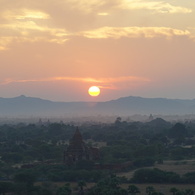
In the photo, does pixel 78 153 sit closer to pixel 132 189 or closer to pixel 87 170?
pixel 87 170

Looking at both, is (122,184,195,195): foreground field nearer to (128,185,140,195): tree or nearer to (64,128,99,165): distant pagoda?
(128,185,140,195): tree

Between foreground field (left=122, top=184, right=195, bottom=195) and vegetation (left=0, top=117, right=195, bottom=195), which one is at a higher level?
vegetation (left=0, top=117, right=195, bottom=195)

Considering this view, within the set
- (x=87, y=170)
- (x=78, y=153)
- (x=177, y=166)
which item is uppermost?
(x=78, y=153)

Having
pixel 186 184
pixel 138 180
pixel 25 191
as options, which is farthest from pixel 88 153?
pixel 25 191

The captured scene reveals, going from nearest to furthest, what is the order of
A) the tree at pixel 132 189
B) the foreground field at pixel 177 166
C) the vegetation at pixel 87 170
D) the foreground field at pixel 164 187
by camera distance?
1. the tree at pixel 132 189
2. the vegetation at pixel 87 170
3. the foreground field at pixel 164 187
4. the foreground field at pixel 177 166

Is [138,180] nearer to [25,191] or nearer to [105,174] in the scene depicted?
[105,174]

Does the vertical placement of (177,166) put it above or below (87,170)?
below

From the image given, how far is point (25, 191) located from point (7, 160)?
28.9 metres

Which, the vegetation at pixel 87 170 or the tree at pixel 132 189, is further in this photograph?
the vegetation at pixel 87 170

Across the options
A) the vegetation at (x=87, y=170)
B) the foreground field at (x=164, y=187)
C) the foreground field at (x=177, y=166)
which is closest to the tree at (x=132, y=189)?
the vegetation at (x=87, y=170)

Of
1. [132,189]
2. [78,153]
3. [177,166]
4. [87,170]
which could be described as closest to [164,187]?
[132,189]

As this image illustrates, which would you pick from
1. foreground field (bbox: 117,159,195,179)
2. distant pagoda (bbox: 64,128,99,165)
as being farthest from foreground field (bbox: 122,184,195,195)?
distant pagoda (bbox: 64,128,99,165)

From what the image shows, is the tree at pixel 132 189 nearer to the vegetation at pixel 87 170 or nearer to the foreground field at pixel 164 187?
the vegetation at pixel 87 170

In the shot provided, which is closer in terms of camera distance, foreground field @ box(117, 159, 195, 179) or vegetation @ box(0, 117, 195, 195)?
vegetation @ box(0, 117, 195, 195)
